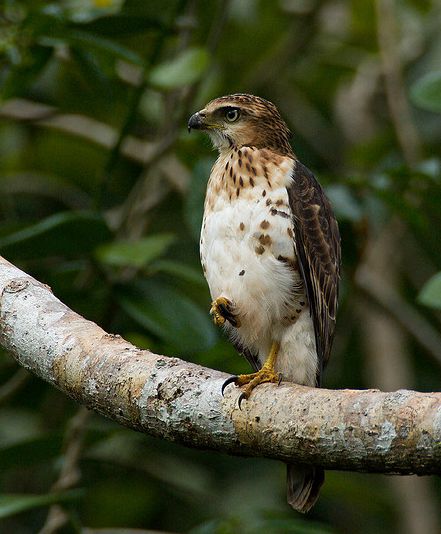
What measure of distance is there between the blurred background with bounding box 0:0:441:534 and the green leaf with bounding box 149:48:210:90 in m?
0.01

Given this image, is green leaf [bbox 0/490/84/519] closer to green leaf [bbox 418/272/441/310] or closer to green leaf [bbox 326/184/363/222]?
green leaf [bbox 418/272/441/310]

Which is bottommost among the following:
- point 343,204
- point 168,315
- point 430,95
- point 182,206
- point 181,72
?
point 182,206

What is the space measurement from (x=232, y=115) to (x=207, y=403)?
2.15m

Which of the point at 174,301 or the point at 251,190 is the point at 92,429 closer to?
the point at 174,301

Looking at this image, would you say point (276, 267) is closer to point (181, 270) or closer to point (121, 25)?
point (181, 270)

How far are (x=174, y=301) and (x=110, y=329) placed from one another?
18.8 inches

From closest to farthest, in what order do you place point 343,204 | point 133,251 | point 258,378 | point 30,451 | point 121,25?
1. point 258,378
2. point 133,251
3. point 30,451
4. point 121,25
5. point 343,204

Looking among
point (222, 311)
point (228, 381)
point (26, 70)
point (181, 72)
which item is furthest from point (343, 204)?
point (228, 381)

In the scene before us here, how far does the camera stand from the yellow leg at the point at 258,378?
3.27m

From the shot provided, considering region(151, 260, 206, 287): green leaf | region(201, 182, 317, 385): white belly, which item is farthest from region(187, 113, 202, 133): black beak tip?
region(151, 260, 206, 287): green leaf

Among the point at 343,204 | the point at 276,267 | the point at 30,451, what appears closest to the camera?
the point at 276,267

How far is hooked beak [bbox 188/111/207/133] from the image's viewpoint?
16.4ft

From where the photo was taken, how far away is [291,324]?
459 centimetres

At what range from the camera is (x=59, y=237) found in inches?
189
